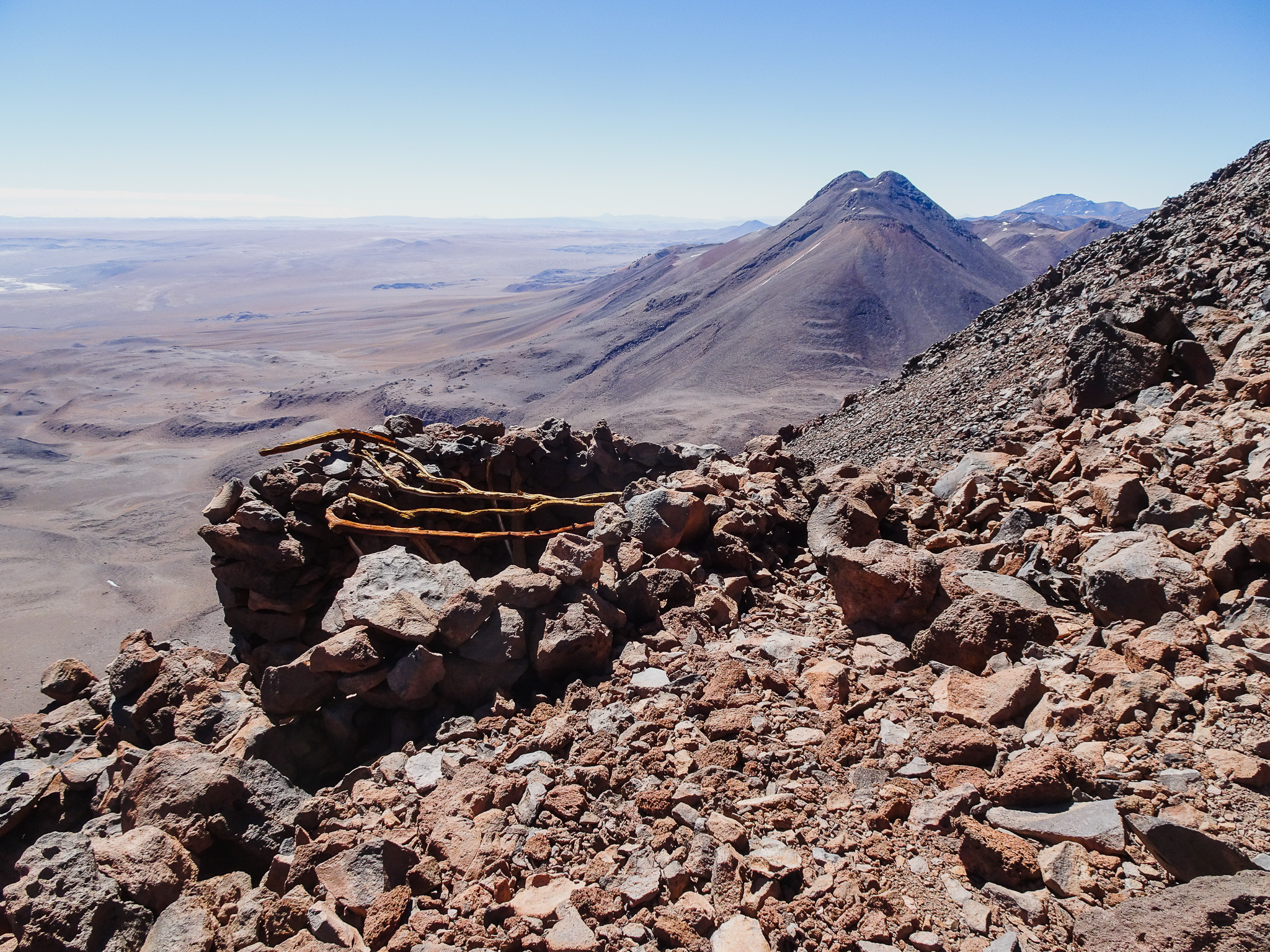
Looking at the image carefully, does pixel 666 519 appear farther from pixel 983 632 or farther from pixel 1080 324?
pixel 1080 324

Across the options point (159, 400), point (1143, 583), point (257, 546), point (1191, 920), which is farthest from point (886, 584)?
point (159, 400)

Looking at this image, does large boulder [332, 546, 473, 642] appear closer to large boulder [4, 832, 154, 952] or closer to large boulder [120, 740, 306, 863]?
large boulder [120, 740, 306, 863]

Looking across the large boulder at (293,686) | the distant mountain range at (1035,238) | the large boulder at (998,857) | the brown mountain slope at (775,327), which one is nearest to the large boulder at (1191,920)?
the large boulder at (998,857)

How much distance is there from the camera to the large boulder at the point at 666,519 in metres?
4.81

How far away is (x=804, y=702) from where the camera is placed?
9.98 ft

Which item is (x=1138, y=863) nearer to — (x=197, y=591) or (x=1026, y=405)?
(x=1026, y=405)

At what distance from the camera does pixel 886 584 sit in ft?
11.7

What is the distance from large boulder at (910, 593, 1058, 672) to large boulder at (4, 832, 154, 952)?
3379mm

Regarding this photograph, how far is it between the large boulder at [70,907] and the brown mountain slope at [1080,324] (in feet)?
22.3

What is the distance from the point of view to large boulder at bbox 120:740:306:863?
3.16m

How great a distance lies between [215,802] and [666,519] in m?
2.90

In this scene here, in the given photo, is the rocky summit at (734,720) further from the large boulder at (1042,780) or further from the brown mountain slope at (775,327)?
the brown mountain slope at (775,327)

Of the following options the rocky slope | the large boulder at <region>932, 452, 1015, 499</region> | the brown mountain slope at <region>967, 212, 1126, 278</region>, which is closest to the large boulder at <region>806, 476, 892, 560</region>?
the large boulder at <region>932, 452, 1015, 499</region>

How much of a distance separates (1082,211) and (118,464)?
155 metres
